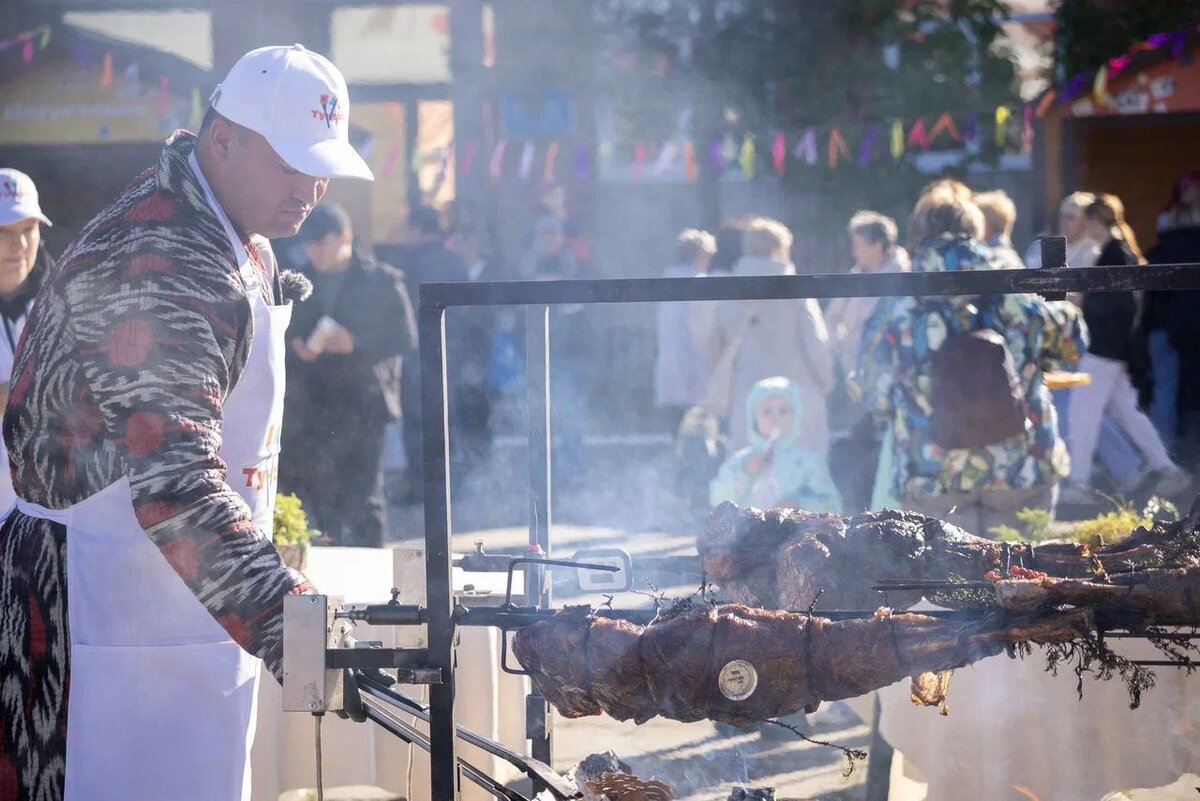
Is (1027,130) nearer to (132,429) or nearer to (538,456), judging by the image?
(538,456)

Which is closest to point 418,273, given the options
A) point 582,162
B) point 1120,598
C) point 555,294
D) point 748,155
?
point 582,162

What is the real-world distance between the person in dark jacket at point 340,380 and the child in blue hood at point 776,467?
2.10 metres

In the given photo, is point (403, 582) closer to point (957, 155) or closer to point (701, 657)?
point (701, 657)

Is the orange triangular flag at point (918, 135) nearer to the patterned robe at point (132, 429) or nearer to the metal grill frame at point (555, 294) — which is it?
the metal grill frame at point (555, 294)

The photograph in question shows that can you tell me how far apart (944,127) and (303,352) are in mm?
5732

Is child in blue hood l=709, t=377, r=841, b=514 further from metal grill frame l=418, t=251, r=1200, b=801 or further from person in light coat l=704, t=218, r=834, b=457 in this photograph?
metal grill frame l=418, t=251, r=1200, b=801

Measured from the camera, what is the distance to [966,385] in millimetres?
4555

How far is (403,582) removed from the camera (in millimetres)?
2852

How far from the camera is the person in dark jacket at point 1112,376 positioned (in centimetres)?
679

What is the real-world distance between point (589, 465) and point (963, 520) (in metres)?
4.38

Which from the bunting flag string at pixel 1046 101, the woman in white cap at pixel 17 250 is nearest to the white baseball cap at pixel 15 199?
the woman in white cap at pixel 17 250

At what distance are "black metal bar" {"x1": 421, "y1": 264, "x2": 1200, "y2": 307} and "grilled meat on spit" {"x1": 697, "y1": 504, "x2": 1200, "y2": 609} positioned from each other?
2.15 ft

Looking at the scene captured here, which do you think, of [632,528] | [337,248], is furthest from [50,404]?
[632,528]

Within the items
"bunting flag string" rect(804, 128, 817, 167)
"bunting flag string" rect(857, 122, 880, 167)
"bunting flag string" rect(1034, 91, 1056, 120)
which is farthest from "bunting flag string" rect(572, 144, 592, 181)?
"bunting flag string" rect(1034, 91, 1056, 120)
